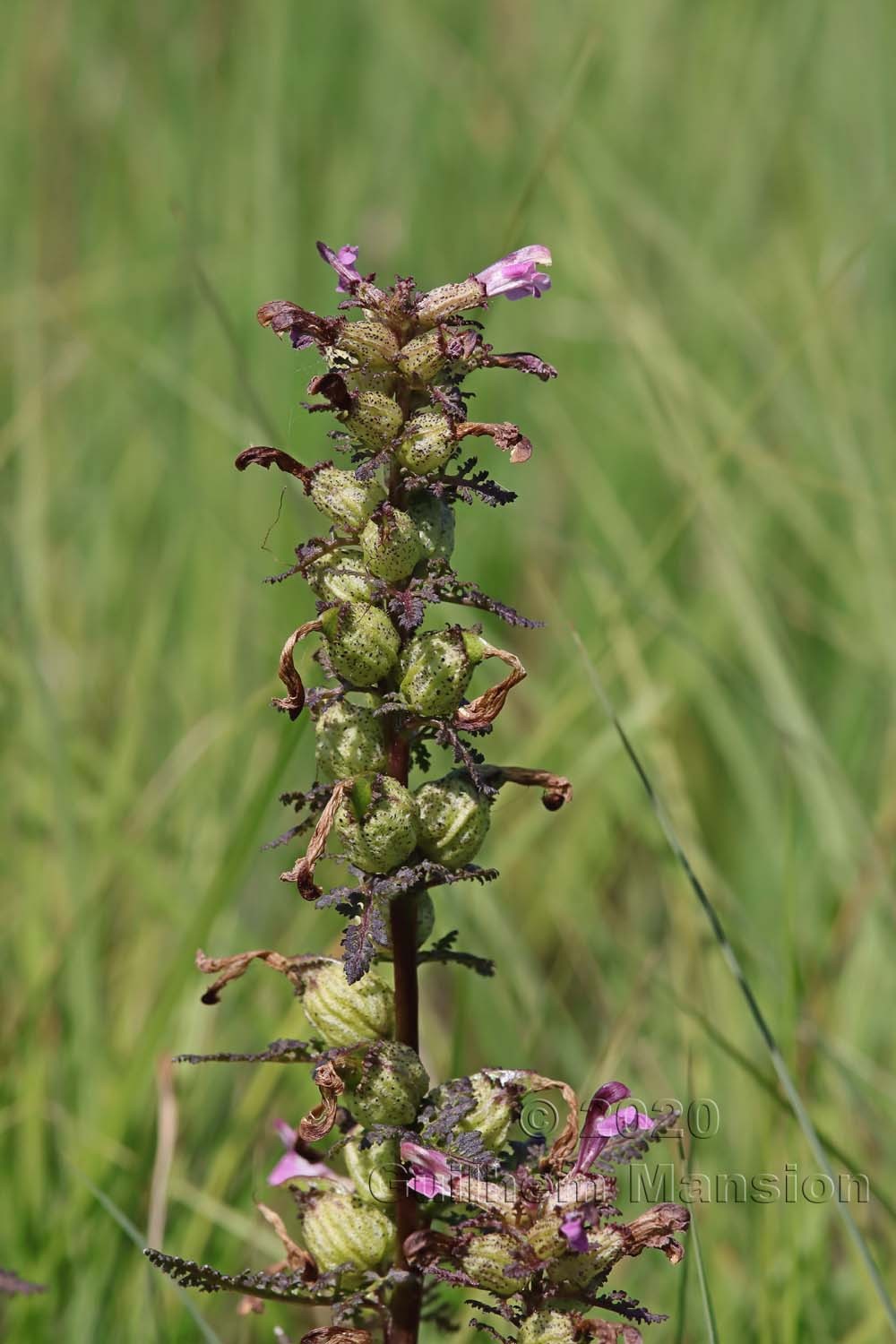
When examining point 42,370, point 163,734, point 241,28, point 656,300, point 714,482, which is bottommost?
point 163,734

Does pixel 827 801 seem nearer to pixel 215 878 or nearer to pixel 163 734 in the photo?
pixel 215 878

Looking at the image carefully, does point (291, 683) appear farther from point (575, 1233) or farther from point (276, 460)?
point (575, 1233)

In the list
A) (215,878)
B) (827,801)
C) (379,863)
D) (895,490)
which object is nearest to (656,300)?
(895,490)

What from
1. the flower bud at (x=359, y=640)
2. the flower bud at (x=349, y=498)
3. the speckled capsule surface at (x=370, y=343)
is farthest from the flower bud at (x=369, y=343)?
the flower bud at (x=359, y=640)

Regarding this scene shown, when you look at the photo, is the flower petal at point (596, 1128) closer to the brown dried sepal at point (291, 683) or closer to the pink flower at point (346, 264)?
the brown dried sepal at point (291, 683)

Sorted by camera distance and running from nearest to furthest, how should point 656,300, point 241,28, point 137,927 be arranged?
point 137,927 < point 656,300 < point 241,28

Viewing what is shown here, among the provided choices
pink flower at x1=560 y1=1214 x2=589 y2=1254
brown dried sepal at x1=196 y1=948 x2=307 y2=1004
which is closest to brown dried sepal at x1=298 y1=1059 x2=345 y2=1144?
brown dried sepal at x1=196 y1=948 x2=307 y2=1004

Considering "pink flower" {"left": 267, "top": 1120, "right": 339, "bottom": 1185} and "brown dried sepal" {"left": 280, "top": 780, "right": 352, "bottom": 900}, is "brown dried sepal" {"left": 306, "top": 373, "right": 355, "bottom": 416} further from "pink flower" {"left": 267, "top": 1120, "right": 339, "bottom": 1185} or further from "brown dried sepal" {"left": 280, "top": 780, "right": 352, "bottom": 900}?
"pink flower" {"left": 267, "top": 1120, "right": 339, "bottom": 1185}
